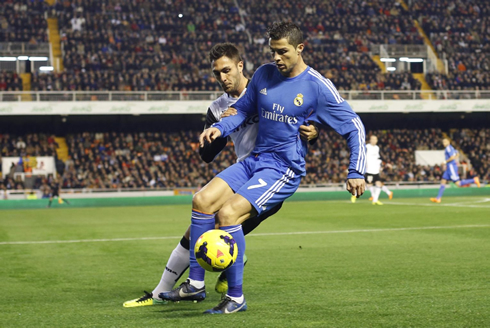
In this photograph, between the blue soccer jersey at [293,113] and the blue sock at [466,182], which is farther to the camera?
the blue sock at [466,182]

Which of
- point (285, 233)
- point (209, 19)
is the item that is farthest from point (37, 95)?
point (285, 233)

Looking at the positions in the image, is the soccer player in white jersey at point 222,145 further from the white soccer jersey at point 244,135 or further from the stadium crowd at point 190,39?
the stadium crowd at point 190,39

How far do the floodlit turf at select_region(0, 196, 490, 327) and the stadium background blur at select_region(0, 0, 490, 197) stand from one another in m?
17.8

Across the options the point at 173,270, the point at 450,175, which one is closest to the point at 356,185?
the point at 173,270

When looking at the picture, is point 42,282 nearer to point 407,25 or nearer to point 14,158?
point 14,158

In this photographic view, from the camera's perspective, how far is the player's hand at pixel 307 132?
5.51 metres

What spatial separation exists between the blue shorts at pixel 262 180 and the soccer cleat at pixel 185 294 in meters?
0.88

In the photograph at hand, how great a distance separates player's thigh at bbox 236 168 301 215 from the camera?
5305 millimetres

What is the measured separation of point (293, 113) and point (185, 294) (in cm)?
174

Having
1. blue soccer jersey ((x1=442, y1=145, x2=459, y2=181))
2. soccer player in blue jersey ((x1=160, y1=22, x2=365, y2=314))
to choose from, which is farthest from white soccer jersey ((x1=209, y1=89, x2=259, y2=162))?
blue soccer jersey ((x1=442, y1=145, x2=459, y2=181))

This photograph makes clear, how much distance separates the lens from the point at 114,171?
1308 inches

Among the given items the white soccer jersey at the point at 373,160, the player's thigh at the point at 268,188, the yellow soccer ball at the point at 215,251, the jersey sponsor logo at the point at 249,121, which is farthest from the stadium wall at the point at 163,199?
the yellow soccer ball at the point at 215,251

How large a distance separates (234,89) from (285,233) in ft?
23.4

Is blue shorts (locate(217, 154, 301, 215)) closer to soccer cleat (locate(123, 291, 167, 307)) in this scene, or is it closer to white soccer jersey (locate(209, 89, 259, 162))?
white soccer jersey (locate(209, 89, 259, 162))
